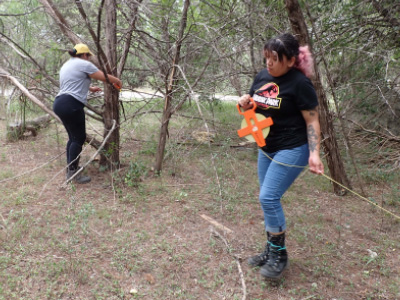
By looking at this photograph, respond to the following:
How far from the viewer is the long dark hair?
2.12m

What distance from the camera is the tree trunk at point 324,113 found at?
3387 mm

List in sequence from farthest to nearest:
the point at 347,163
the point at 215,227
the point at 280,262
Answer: the point at 347,163
the point at 215,227
the point at 280,262

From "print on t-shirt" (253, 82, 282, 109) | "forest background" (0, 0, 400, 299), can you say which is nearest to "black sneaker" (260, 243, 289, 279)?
"forest background" (0, 0, 400, 299)

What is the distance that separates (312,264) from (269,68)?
5.26ft

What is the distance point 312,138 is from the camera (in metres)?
2.18

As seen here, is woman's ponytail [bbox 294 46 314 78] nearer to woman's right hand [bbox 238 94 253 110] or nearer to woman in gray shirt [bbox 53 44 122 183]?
woman's right hand [bbox 238 94 253 110]

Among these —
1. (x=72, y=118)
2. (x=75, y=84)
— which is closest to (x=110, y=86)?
(x=75, y=84)

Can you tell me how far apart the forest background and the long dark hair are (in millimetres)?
622

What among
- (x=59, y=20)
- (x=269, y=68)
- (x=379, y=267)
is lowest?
(x=379, y=267)

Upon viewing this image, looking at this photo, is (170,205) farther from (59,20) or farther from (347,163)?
(347,163)

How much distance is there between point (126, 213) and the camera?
332 centimetres

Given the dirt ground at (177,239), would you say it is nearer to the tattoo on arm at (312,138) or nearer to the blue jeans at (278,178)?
the blue jeans at (278,178)

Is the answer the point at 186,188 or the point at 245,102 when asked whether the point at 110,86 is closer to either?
the point at 186,188

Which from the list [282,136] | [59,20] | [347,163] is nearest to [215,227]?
[282,136]
